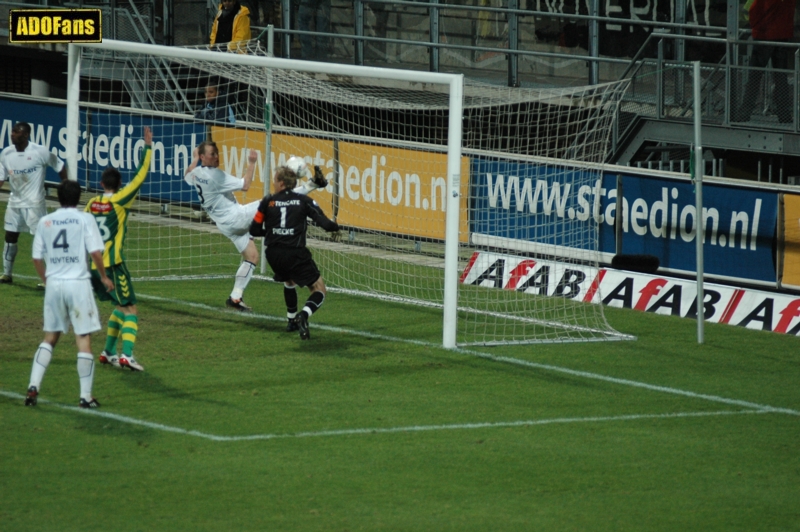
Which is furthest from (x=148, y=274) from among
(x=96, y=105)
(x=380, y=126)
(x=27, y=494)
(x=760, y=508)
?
(x=760, y=508)

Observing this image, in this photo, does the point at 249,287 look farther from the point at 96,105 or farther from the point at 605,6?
the point at 605,6

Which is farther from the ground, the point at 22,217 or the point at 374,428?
the point at 22,217

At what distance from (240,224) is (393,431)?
→ 570 centimetres

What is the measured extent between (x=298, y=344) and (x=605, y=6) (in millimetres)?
12193

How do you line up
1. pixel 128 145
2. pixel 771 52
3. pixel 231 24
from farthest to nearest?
pixel 128 145
pixel 231 24
pixel 771 52

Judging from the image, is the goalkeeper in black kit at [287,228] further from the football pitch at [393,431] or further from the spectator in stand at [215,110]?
the spectator in stand at [215,110]

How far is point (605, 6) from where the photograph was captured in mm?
22859

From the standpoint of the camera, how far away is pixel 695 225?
16.4 m

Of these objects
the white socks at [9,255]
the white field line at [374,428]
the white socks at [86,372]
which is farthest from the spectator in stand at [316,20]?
the white socks at [86,372]

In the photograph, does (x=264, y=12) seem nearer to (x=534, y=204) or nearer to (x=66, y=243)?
(x=534, y=204)

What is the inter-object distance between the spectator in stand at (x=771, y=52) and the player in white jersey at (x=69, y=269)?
36.1 feet

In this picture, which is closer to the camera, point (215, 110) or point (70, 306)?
point (70, 306)

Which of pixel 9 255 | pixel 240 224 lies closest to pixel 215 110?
pixel 9 255

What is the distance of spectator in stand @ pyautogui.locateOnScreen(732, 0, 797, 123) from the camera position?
17.6 m
